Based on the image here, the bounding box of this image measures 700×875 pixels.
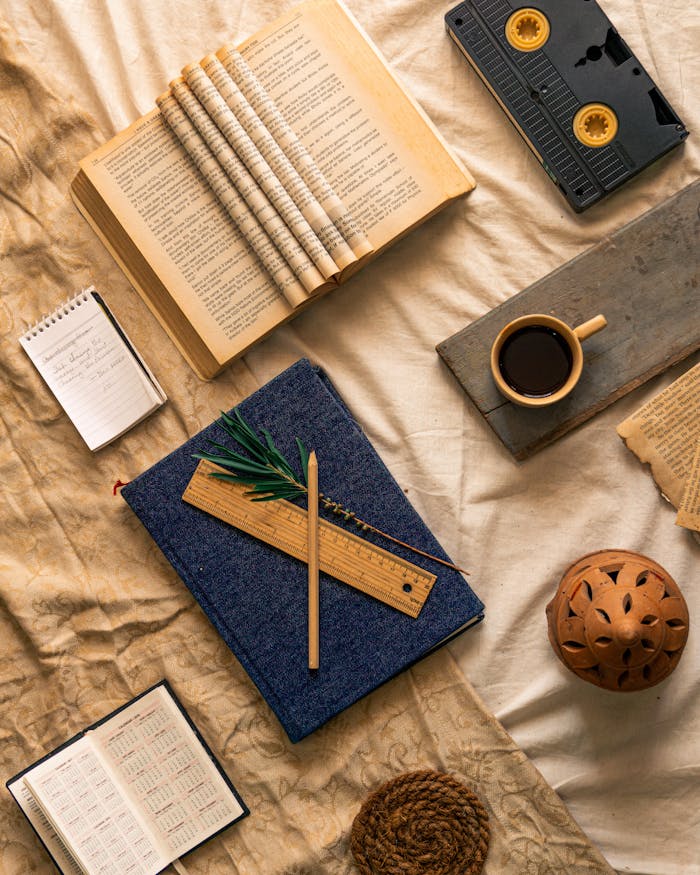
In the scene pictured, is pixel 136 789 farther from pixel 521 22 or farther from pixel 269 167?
pixel 521 22

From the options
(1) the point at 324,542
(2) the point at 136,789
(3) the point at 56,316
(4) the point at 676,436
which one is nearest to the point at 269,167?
(3) the point at 56,316

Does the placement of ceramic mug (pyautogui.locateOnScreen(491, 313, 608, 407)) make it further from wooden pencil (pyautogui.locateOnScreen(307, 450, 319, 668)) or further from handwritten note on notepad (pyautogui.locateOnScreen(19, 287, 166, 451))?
handwritten note on notepad (pyautogui.locateOnScreen(19, 287, 166, 451))

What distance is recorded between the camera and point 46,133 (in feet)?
3.66

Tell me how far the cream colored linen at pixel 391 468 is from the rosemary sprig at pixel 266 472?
66 millimetres

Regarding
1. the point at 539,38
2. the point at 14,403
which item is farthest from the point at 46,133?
the point at 539,38

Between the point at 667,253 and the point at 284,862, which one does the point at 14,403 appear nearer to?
the point at 284,862

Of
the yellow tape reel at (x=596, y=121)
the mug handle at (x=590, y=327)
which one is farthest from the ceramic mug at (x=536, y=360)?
the yellow tape reel at (x=596, y=121)

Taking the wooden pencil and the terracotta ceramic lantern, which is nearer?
the terracotta ceramic lantern

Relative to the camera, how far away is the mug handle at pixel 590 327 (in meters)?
0.99

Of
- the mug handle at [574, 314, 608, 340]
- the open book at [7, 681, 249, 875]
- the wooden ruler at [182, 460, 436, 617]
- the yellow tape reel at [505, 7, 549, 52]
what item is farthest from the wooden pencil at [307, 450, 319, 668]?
the yellow tape reel at [505, 7, 549, 52]

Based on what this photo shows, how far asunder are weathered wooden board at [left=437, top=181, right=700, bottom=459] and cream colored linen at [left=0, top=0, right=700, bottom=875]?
1.1 inches

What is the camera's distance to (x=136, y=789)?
107 centimetres

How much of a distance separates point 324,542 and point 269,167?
436 millimetres

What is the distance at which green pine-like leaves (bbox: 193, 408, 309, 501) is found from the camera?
3.45 feet
